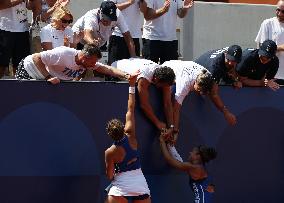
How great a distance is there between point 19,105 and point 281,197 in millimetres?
3936

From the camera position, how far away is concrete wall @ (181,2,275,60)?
50.4 feet

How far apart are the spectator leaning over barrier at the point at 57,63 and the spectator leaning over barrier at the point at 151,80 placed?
21.1 inches

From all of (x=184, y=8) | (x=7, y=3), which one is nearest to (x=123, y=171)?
(x=7, y=3)

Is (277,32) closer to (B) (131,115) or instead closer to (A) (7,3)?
(B) (131,115)

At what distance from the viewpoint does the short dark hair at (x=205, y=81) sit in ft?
27.3

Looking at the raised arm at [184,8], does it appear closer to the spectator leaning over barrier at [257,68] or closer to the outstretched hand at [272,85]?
the spectator leaning over barrier at [257,68]

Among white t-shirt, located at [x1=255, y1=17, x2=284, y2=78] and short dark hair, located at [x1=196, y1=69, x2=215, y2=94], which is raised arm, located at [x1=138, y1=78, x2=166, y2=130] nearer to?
short dark hair, located at [x1=196, y1=69, x2=215, y2=94]

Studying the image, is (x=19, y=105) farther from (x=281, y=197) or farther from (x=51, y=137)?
(x=281, y=197)

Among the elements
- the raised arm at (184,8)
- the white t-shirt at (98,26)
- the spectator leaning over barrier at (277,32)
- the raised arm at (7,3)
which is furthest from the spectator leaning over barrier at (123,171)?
the spectator leaning over barrier at (277,32)

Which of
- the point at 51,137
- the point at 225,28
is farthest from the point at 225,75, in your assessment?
the point at 225,28

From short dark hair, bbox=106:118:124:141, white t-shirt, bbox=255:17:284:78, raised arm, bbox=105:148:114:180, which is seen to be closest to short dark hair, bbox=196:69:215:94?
short dark hair, bbox=106:118:124:141

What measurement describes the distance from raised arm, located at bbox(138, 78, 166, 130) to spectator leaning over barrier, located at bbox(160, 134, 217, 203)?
0.53ft

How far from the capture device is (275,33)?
402 inches

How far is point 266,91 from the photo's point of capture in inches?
378
